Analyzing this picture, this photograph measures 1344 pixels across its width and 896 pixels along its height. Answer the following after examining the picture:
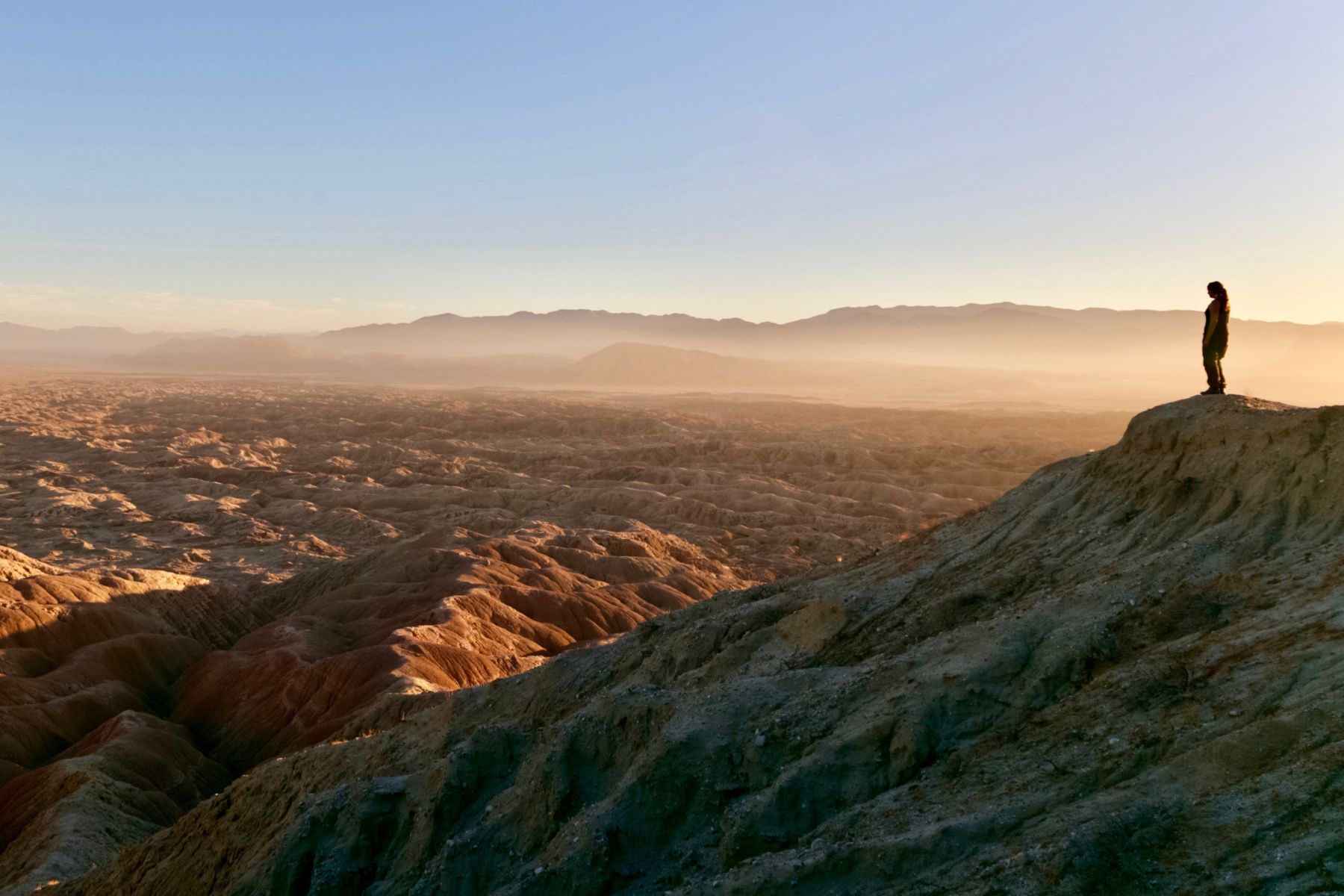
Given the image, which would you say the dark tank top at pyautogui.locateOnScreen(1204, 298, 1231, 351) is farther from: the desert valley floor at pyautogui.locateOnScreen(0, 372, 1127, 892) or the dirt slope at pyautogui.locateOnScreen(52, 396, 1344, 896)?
the desert valley floor at pyautogui.locateOnScreen(0, 372, 1127, 892)

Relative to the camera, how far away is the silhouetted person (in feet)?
43.2

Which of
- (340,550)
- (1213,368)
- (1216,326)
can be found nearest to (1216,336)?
(1216,326)

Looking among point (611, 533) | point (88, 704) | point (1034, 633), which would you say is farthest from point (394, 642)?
point (1034, 633)

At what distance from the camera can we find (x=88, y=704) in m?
28.8

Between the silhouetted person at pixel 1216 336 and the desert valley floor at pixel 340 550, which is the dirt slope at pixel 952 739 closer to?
the silhouetted person at pixel 1216 336

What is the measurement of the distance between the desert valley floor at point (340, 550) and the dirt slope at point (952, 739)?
10.6 metres

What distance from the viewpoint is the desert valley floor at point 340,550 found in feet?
88.2

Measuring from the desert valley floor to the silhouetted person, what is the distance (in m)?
19.6

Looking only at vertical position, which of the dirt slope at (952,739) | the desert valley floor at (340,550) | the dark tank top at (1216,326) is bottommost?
the desert valley floor at (340,550)

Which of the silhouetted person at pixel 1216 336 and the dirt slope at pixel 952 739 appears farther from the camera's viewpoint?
the silhouetted person at pixel 1216 336

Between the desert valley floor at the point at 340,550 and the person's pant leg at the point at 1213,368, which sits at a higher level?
the person's pant leg at the point at 1213,368

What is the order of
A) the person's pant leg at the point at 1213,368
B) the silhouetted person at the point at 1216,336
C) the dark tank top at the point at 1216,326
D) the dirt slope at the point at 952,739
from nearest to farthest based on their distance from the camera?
the dirt slope at the point at 952,739 → the silhouetted person at the point at 1216,336 → the dark tank top at the point at 1216,326 → the person's pant leg at the point at 1213,368

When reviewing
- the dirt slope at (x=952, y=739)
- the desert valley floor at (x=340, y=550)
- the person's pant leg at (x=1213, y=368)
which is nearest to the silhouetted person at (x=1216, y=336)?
the person's pant leg at (x=1213, y=368)

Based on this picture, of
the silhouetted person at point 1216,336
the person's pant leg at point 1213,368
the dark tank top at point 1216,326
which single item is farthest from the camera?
the person's pant leg at point 1213,368
